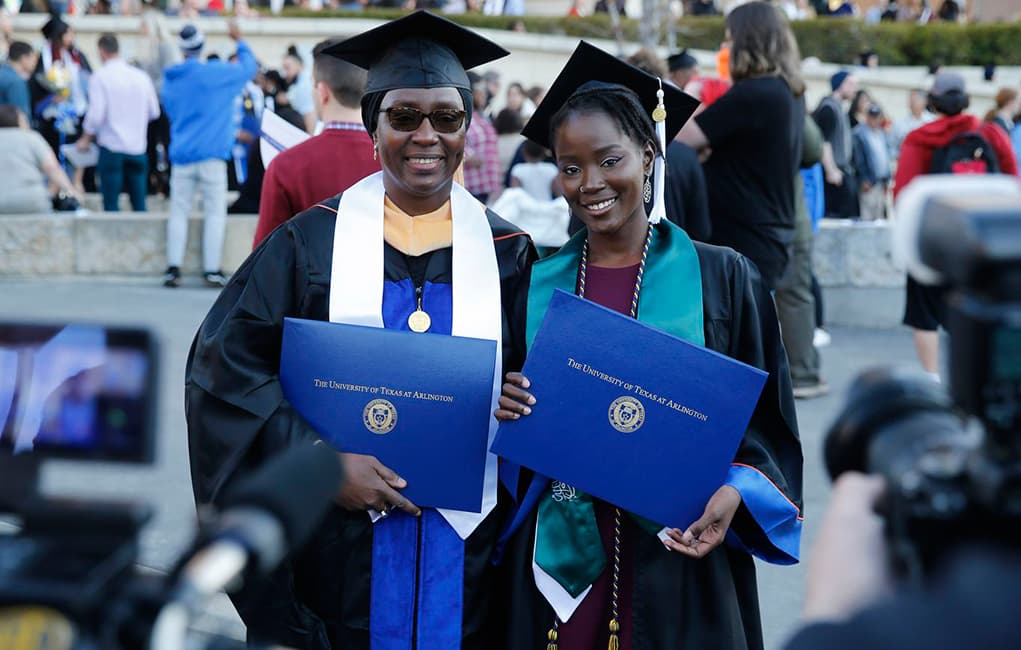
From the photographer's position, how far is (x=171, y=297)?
9.70 meters

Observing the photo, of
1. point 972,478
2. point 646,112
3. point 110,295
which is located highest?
point 646,112

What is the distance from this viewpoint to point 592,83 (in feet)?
10.4

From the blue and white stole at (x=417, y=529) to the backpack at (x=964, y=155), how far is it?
16.1 feet

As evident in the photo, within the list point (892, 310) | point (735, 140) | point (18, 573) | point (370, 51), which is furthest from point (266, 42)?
point (18, 573)

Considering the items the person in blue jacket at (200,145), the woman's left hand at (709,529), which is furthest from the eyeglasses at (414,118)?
the person in blue jacket at (200,145)

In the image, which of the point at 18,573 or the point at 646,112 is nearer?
the point at 18,573

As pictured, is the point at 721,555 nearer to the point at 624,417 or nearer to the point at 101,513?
the point at 624,417

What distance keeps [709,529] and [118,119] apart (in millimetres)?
10016

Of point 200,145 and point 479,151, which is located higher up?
point 479,151

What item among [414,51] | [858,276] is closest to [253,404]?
[414,51]

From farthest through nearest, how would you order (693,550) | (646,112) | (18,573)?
(646,112)
(693,550)
(18,573)

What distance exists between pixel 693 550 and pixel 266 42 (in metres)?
19.4

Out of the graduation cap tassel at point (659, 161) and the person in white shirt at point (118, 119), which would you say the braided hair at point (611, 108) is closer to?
the graduation cap tassel at point (659, 161)

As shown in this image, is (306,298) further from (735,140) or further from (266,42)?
(266,42)
